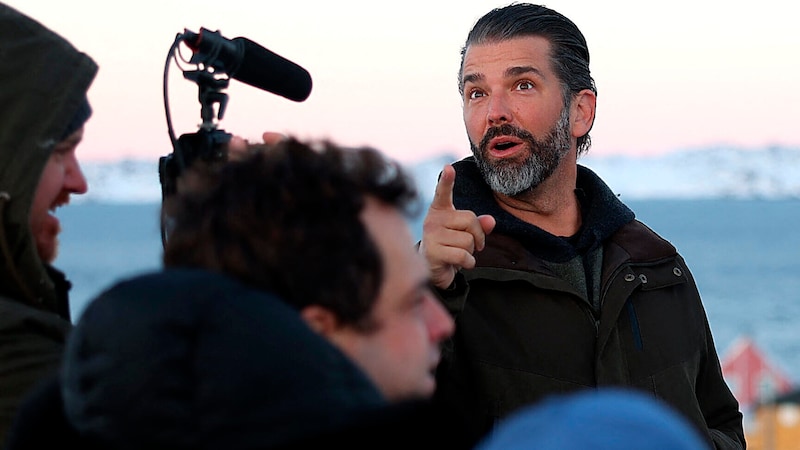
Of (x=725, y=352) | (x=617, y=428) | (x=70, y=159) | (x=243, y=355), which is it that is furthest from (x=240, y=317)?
(x=725, y=352)

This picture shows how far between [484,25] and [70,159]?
5.73 ft

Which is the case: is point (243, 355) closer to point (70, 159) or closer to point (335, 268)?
point (335, 268)

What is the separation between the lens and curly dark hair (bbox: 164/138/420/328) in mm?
1220

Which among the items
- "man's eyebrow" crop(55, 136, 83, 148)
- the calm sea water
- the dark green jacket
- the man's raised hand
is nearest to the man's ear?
the calm sea water

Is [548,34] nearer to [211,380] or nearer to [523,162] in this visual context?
[523,162]

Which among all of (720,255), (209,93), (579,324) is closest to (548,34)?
(579,324)

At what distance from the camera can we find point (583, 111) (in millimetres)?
3402

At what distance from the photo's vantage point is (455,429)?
4.02 feet

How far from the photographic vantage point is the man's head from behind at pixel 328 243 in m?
1.22

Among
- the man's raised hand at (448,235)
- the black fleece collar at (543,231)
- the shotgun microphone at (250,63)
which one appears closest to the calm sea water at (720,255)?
the shotgun microphone at (250,63)

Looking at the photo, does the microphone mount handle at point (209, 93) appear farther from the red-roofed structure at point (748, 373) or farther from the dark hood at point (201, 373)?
the red-roofed structure at point (748, 373)

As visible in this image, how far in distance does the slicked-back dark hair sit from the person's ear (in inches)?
1.0

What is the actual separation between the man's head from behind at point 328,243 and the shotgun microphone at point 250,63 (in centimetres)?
64

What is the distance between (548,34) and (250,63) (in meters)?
1.46
